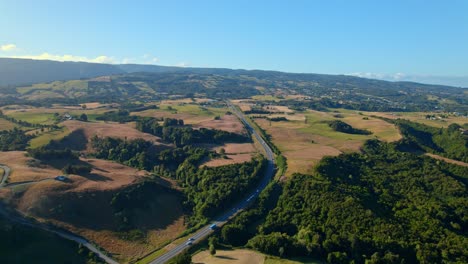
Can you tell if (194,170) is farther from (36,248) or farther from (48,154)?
(36,248)

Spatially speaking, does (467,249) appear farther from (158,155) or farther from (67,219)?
(158,155)

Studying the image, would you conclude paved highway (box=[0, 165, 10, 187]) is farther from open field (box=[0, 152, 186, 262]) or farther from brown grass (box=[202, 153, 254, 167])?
brown grass (box=[202, 153, 254, 167])

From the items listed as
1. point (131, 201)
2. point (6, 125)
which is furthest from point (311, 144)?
point (6, 125)

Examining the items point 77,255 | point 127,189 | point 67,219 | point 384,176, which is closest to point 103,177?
point 127,189

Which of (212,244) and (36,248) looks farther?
(212,244)

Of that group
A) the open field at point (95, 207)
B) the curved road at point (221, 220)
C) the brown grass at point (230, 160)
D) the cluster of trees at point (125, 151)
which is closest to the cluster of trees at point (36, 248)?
the open field at point (95, 207)

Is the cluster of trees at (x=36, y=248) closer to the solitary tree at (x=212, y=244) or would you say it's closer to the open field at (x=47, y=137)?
the solitary tree at (x=212, y=244)
